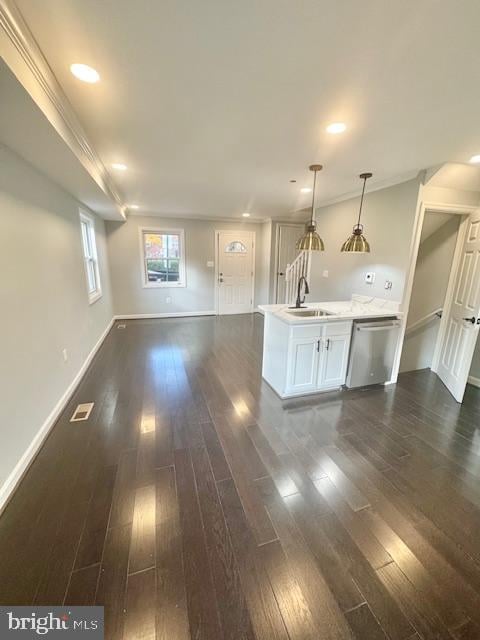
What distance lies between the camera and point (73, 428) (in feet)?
7.72

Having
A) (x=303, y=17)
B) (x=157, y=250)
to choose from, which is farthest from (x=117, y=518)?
(x=157, y=250)

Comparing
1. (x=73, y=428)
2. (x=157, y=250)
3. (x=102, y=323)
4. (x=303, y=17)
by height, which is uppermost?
(x=303, y=17)

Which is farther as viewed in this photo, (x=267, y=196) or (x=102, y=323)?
(x=102, y=323)

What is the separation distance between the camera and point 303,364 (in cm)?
285

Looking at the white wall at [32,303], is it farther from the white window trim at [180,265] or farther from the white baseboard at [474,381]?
the white baseboard at [474,381]

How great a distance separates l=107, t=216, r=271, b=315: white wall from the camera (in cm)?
594

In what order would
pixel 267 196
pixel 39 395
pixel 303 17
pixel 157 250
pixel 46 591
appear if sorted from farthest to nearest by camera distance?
pixel 157 250 < pixel 267 196 < pixel 39 395 < pixel 46 591 < pixel 303 17

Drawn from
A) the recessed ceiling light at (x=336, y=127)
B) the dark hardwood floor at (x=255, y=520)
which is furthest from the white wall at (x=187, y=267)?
the recessed ceiling light at (x=336, y=127)

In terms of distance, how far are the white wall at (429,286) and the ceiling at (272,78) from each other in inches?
42.5

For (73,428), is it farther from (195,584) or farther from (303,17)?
(303,17)

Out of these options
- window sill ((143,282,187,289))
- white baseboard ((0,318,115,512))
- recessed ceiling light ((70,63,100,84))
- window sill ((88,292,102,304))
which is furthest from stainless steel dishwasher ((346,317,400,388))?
window sill ((143,282,187,289))

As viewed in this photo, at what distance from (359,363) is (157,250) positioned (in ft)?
16.7

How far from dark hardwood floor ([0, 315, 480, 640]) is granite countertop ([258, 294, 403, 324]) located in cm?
92

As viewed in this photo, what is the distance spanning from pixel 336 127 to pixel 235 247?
15.9 feet
